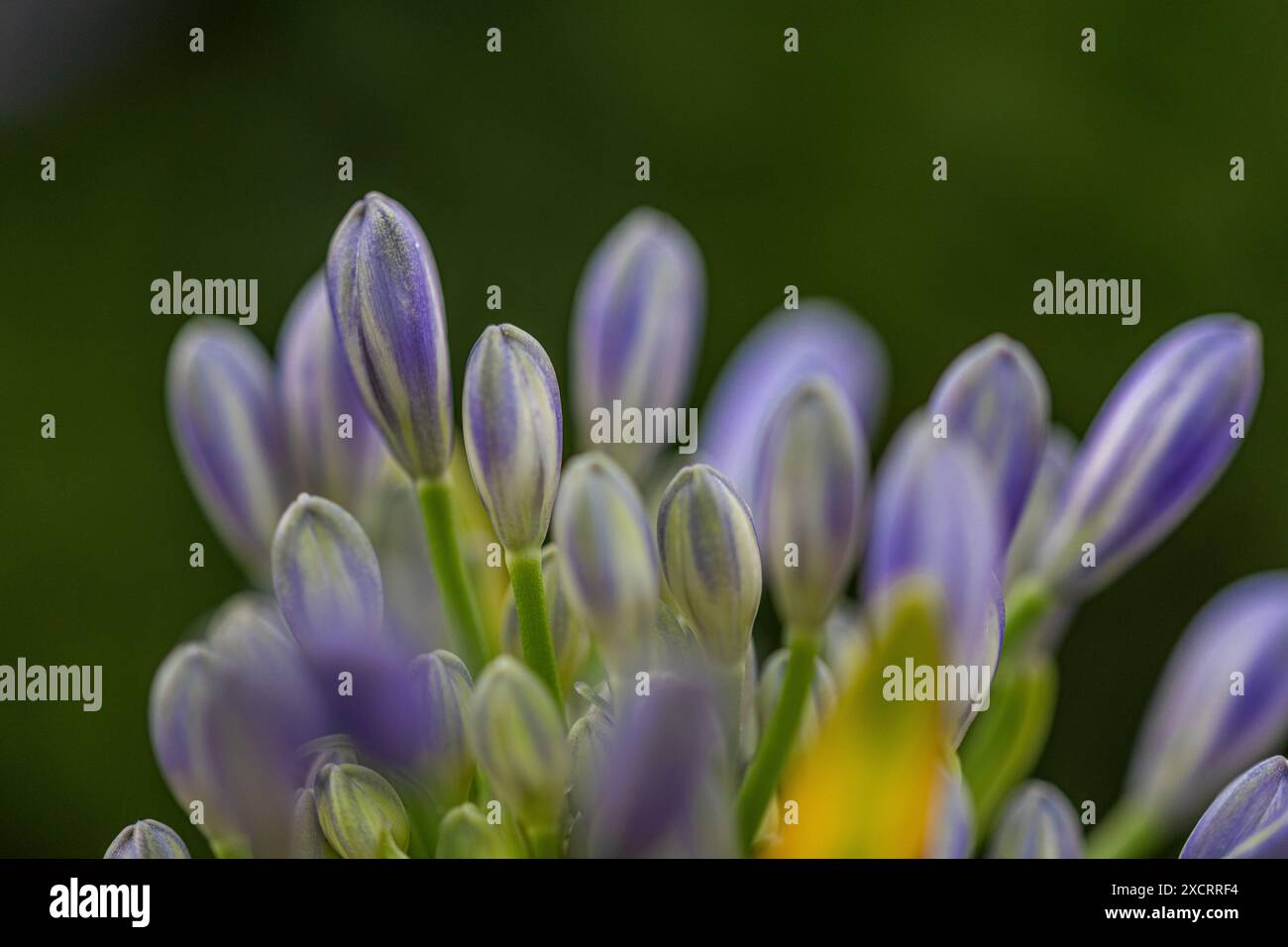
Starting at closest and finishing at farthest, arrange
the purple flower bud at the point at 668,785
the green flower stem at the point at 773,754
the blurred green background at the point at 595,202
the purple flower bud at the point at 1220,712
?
the purple flower bud at the point at 668,785 → the green flower stem at the point at 773,754 → the purple flower bud at the point at 1220,712 → the blurred green background at the point at 595,202

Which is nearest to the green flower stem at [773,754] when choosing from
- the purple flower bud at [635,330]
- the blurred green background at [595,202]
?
the purple flower bud at [635,330]

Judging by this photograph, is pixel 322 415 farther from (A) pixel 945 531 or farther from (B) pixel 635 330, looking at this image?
(A) pixel 945 531

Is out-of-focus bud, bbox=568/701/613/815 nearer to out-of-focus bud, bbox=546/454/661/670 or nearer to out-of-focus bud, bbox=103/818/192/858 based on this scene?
out-of-focus bud, bbox=546/454/661/670

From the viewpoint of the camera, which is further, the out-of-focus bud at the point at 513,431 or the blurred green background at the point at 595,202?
the blurred green background at the point at 595,202

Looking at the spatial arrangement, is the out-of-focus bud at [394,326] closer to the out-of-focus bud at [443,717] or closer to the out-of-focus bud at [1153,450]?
the out-of-focus bud at [443,717]

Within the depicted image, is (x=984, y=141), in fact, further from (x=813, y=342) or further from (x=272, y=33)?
(x=272, y=33)

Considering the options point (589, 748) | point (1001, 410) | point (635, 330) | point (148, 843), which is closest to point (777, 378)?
point (635, 330)
